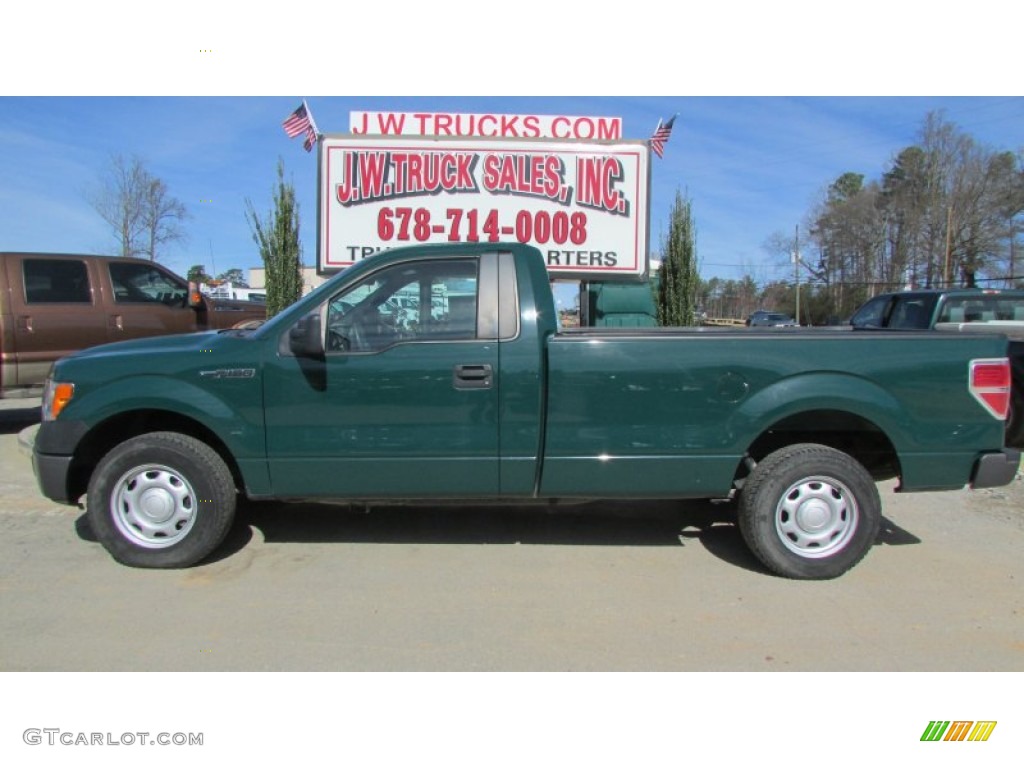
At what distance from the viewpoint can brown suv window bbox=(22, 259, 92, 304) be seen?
829 centimetres

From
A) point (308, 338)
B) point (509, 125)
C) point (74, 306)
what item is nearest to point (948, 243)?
point (509, 125)

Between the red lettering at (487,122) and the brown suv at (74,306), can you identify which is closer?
the brown suv at (74,306)

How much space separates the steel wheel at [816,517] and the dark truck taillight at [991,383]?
0.92 meters

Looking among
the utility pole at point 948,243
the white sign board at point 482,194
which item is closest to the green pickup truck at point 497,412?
the white sign board at point 482,194

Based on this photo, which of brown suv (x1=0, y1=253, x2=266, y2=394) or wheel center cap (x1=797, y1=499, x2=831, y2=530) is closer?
wheel center cap (x1=797, y1=499, x2=831, y2=530)

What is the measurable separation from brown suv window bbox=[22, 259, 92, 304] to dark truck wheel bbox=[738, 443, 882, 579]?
8271 mm

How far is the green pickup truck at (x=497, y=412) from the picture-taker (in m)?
3.93

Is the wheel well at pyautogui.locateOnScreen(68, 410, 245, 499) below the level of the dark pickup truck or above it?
below

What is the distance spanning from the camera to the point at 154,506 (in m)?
4.07

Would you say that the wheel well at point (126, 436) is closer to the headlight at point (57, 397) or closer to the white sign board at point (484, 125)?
the headlight at point (57, 397)

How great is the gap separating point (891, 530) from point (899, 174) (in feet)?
239

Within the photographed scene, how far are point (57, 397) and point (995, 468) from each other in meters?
5.52

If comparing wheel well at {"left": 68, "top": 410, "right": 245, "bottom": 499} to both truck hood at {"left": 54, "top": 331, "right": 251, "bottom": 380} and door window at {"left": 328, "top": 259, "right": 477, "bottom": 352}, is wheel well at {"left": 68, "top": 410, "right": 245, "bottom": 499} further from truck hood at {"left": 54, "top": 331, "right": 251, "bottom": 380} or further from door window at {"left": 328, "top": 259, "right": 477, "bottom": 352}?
door window at {"left": 328, "top": 259, "right": 477, "bottom": 352}

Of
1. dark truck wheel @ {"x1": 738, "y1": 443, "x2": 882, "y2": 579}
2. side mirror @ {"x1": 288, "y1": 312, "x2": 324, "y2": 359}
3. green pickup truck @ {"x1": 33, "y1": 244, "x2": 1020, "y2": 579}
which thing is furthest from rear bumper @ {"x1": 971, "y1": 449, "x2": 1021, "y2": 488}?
side mirror @ {"x1": 288, "y1": 312, "x2": 324, "y2": 359}
